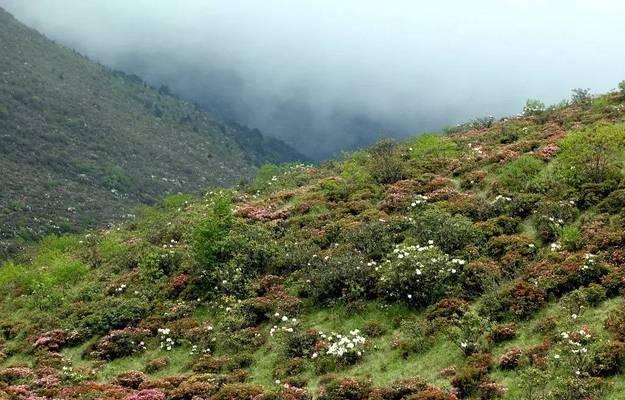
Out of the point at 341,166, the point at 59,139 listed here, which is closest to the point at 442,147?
the point at 341,166

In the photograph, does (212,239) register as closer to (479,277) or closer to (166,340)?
(166,340)

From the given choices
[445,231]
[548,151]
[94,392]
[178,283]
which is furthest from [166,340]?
[548,151]

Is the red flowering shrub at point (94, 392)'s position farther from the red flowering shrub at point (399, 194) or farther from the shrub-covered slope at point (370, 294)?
the red flowering shrub at point (399, 194)

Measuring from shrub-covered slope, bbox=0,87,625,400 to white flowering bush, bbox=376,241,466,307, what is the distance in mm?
103

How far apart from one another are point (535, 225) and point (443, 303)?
6953 millimetres

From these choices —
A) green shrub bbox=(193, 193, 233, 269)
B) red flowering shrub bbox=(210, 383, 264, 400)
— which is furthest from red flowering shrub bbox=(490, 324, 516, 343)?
green shrub bbox=(193, 193, 233, 269)

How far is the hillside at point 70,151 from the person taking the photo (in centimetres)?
11569

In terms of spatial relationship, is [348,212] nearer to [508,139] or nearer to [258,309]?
[258,309]

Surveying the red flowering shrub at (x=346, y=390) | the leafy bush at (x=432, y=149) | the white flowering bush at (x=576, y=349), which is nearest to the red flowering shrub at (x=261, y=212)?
the leafy bush at (x=432, y=149)

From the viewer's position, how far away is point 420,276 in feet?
79.7

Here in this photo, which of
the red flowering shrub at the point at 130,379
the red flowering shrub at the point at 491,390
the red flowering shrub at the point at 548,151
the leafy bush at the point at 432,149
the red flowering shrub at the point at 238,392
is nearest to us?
the red flowering shrub at the point at 491,390

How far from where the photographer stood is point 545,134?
41.4 m

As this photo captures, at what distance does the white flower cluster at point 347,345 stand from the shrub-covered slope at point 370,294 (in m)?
0.07

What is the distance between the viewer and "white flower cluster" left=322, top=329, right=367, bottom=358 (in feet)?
70.9
